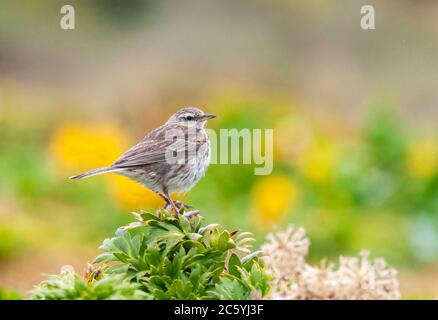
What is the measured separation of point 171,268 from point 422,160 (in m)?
5.67

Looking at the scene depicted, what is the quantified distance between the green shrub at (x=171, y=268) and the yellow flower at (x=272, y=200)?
14.7 ft

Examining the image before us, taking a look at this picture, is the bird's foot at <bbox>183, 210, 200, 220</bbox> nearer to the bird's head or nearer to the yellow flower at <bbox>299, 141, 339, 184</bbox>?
the bird's head

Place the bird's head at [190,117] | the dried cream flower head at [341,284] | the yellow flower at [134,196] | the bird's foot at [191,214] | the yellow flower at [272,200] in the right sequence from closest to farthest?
the dried cream flower head at [341,284]
the bird's foot at [191,214]
the bird's head at [190,117]
the yellow flower at [272,200]
the yellow flower at [134,196]

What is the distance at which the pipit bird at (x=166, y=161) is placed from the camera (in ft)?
17.3

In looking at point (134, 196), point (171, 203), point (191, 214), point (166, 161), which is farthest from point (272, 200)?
point (191, 214)

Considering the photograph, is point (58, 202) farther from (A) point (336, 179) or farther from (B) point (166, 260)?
(B) point (166, 260)

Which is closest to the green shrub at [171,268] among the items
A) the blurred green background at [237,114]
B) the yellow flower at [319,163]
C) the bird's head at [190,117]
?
the blurred green background at [237,114]

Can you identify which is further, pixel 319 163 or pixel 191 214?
pixel 319 163

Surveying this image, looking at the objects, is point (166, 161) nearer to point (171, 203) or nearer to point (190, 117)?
point (190, 117)

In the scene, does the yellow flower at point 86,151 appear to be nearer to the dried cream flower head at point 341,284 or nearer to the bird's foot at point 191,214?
the bird's foot at point 191,214

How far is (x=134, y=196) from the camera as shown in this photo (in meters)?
8.62

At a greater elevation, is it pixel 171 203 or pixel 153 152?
pixel 153 152

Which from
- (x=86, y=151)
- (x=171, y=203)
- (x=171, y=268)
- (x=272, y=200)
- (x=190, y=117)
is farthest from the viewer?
(x=86, y=151)
